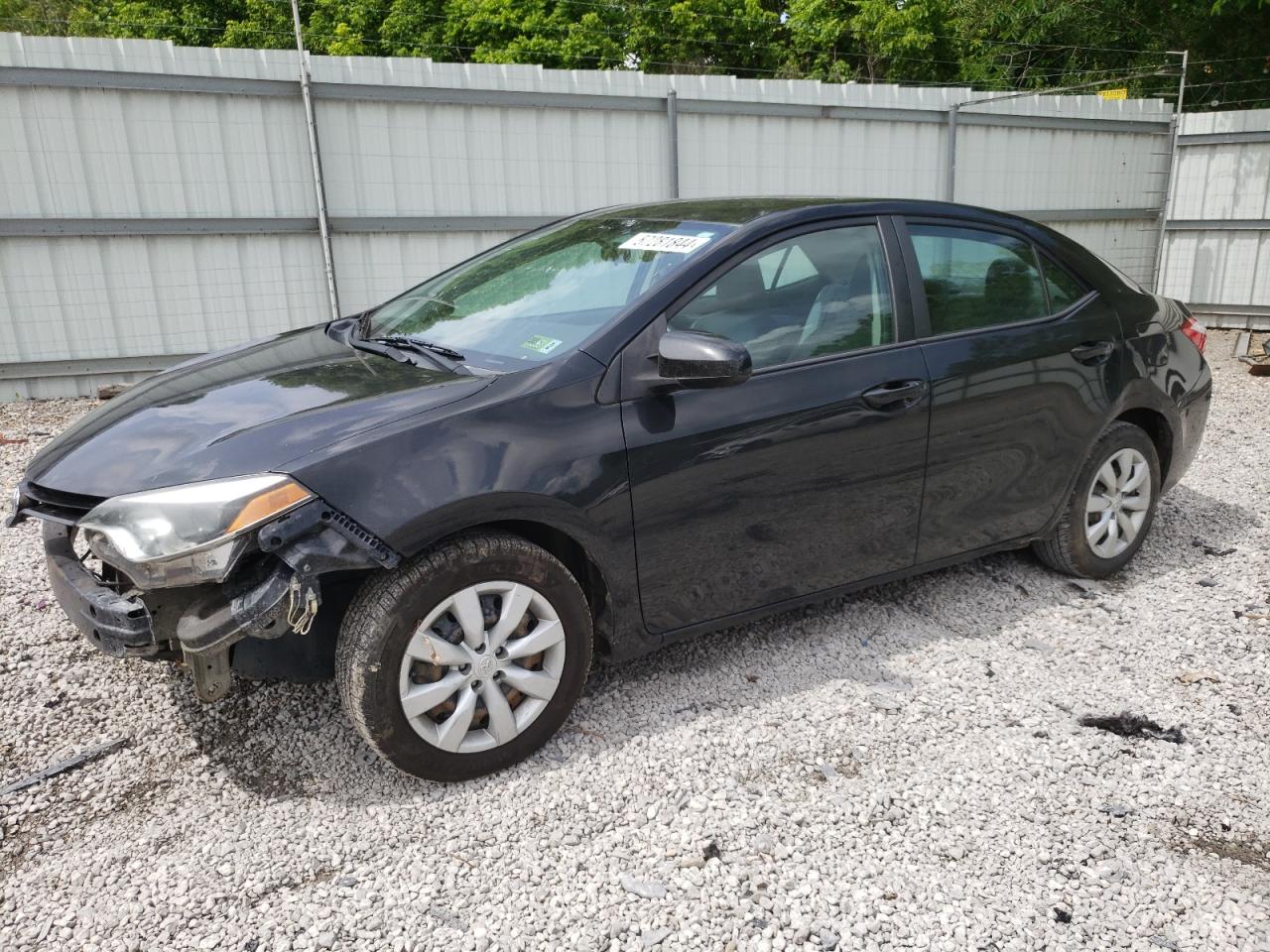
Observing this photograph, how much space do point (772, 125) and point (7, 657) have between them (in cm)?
859

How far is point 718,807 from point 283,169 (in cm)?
721

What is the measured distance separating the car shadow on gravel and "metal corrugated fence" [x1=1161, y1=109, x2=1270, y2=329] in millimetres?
9504

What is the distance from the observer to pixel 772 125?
9969 mm

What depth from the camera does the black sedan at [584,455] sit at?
2.48m

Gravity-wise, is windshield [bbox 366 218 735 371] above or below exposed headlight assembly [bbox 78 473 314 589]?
above

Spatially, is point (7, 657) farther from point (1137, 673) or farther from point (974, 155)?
point (974, 155)

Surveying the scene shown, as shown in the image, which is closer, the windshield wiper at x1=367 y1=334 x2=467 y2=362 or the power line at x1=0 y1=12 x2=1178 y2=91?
the windshield wiper at x1=367 y1=334 x2=467 y2=362

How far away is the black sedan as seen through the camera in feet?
8.14

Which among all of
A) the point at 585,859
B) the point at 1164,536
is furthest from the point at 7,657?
the point at 1164,536

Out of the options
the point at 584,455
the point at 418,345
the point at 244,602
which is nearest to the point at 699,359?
the point at 584,455

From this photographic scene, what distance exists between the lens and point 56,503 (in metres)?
2.67

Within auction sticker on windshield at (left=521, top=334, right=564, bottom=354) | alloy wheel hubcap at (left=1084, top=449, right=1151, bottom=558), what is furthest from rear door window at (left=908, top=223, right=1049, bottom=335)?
auction sticker on windshield at (left=521, top=334, right=564, bottom=354)

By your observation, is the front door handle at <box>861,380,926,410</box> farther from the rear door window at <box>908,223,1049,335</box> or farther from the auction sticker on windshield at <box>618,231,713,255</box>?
the auction sticker on windshield at <box>618,231,713,255</box>

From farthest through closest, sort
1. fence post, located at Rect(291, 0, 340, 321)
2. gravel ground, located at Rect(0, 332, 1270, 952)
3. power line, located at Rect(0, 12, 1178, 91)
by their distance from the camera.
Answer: power line, located at Rect(0, 12, 1178, 91) < fence post, located at Rect(291, 0, 340, 321) < gravel ground, located at Rect(0, 332, 1270, 952)
